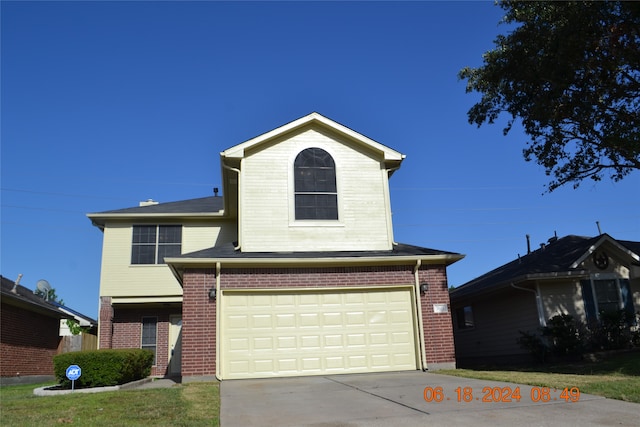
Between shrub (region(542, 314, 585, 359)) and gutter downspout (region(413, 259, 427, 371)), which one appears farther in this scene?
shrub (region(542, 314, 585, 359))

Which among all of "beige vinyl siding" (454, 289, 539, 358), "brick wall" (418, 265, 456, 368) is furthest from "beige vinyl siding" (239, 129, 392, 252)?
"beige vinyl siding" (454, 289, 539, 358)

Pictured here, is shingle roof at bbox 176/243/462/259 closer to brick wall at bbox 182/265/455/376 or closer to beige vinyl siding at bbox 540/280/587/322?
brick wall at bbox 182/265/455/376

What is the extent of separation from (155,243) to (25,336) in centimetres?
542

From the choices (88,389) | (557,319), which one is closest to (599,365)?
(557,319)

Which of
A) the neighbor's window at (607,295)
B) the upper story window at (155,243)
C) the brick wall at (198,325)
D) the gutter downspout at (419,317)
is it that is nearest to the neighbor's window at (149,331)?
the upper story window at (155,243)

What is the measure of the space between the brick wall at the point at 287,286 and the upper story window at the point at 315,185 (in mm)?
1866

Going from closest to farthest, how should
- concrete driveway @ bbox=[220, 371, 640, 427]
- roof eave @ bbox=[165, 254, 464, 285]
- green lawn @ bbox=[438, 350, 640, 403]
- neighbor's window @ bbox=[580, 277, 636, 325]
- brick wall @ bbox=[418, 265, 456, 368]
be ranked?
concrete driveway @ bbox=[220, 371, 640, 427] → green lawn @ bbox=[438, 350, 640, 403] → roof eave @ bbox=[165, 254, 464, 285] → brick wall @ bbox=[418, 265, 456, 368] → neighbor's window @ bbox=[580, 277, 636, 325]

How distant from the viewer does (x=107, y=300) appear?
18.1m

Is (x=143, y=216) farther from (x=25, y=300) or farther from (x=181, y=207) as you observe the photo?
(x=25, y=300)

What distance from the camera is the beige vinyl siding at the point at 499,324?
1633cm

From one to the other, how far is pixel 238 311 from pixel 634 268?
12.3 meters

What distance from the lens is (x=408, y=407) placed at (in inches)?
280

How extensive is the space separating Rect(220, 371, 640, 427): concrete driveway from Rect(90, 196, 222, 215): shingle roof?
10699mm

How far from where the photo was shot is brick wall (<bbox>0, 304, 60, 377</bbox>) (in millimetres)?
16594
